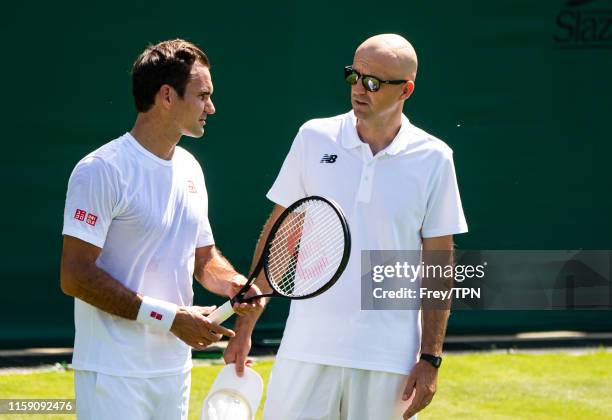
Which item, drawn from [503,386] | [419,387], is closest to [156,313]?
[419,387]

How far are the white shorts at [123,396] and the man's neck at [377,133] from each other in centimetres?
106

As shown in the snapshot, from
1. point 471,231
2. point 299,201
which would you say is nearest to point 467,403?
point 471,231

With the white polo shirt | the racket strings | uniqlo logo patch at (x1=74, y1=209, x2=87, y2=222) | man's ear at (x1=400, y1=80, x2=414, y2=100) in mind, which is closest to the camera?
uniqlo logo patch at (x1=74, y1=209, x2=87, y2=222)

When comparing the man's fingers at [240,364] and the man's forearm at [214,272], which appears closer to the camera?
the man's forearm at [214,272]

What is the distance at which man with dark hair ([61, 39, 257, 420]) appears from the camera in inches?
154

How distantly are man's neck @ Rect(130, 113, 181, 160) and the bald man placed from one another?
56cm

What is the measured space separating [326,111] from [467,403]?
86.3 inches

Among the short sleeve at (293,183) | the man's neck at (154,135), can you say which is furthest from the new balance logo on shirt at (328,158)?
the man's neck at (154,135)

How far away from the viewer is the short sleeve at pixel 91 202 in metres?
3.86

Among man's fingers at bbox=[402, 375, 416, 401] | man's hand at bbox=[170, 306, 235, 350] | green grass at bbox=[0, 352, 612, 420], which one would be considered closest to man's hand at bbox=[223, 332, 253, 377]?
man's hand at bbox=[170, 306, 235, 350]

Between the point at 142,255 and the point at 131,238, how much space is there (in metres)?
0.07

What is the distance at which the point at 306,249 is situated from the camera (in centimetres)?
437

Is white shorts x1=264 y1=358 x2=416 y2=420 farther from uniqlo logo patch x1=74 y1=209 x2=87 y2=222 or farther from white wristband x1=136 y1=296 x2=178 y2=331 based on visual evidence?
uniqlo logo patch x1=74 y1=209 x2=87 y2=222

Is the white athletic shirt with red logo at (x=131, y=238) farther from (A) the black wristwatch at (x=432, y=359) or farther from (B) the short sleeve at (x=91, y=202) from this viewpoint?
(A) the black wristwatch at (x=432, y=359)
